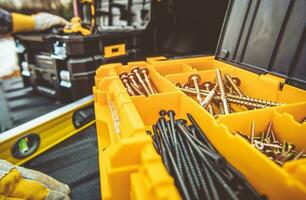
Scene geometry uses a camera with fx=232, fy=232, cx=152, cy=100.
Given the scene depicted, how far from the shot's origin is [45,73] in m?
2.50

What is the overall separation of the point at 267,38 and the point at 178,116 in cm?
76

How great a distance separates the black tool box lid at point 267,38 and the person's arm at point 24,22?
2014mm

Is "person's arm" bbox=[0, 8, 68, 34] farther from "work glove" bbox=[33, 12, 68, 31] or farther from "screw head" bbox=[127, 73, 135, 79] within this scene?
"screw head" bbox=[127, 73, 135, 79]

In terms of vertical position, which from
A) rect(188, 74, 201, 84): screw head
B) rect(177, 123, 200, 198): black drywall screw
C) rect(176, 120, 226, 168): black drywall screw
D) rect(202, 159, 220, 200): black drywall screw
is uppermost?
rect(188, 74, 201, 84): screw head

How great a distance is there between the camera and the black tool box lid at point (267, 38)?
1238mm

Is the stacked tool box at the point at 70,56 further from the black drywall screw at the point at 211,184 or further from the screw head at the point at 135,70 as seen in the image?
the black drywall screw at the point at 211,184

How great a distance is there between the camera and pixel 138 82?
1478mm

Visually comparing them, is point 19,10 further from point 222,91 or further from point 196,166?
point 196,166

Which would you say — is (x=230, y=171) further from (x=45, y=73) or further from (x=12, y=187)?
(x=45, y=73)

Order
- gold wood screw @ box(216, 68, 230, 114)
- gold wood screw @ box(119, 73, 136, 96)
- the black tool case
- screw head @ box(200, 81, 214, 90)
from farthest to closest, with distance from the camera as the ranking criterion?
1. the black tool case
2. screw head @ box(200, 81, 214, 90)
3. gold wood screw @ box(119, 73, 136, 96)
4. gold wood screw @ box(216, 68, 230, 114)

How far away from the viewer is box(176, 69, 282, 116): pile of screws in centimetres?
123

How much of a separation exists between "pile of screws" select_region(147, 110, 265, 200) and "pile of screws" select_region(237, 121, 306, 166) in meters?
0.23

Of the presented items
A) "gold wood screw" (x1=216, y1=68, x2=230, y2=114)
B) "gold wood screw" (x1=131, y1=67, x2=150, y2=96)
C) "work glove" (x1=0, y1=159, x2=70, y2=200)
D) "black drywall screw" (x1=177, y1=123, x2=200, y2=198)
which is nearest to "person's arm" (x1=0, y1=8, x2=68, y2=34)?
"gold wood screw" (x1=131, y1=67, x2=150, y2=96)

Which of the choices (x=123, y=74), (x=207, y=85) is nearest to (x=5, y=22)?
(x=123, y=74)
